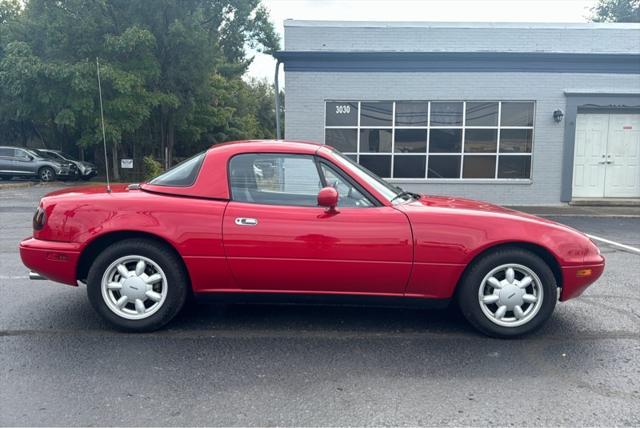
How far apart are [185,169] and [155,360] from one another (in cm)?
154

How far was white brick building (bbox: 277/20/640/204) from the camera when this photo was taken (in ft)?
46.6

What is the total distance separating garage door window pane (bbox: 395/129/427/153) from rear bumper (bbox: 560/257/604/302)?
35.2ft

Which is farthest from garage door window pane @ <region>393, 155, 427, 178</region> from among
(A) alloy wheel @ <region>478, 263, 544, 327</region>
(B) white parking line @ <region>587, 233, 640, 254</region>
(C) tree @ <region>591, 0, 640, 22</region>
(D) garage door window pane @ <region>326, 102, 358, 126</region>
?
(C) tree @ <region>591, 0, 640, 22</region>

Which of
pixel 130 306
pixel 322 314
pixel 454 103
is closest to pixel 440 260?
pixel 322 314

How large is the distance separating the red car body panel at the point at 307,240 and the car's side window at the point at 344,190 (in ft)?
0.21

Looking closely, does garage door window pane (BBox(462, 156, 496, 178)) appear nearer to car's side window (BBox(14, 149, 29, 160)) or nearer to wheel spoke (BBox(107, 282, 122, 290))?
wheel spoke (BBox(107, 282, 122, 290))

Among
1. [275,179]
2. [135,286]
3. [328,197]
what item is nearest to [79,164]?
[135,286]

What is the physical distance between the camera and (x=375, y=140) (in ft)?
48.1

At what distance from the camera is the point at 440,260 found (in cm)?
404

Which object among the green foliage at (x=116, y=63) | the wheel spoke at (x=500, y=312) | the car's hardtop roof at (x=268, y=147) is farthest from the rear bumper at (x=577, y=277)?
the green foliage at (x=116, y=63)

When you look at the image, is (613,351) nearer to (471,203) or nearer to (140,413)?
(471,203)

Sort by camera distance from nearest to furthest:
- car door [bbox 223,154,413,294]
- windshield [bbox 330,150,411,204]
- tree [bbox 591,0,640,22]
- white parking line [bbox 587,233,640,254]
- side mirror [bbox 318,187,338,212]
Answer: side mirror [bbox 318,187,338,212]
car door [bbox 223,154,413,294]
windshield [bbox 330,150,411,204]
white parking line [bbox 587,233,640,254]
tree [bbox 591,0,640,22]

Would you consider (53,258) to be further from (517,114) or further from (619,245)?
(517,114)

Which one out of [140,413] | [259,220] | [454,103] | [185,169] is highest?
[454,103]
